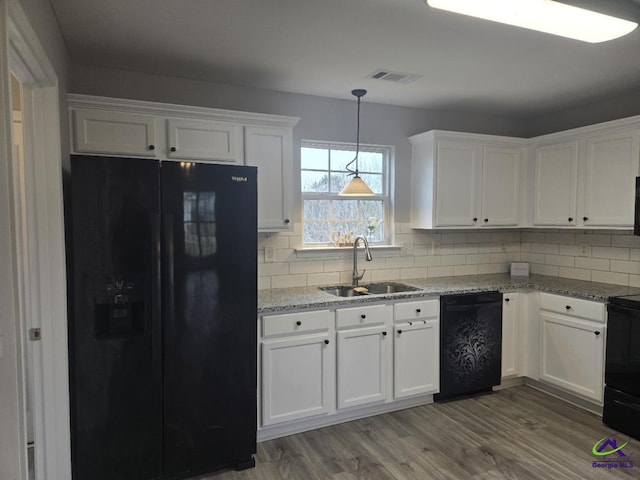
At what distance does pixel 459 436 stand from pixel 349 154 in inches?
92.1

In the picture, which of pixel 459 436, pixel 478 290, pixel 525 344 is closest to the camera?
pixel 459 436

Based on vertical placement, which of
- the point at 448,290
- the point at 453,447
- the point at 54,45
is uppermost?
the point at 54,45

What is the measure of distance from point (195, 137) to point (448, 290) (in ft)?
7.11

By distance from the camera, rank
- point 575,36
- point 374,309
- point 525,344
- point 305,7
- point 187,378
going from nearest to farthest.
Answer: point 305,7, point 575,36, point 187,378, point 374,309, point 525,344

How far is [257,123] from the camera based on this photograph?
9.43 ft

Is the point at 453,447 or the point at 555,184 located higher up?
the point at 555,184

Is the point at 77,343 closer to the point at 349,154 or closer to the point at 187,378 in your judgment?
the point at 187,378

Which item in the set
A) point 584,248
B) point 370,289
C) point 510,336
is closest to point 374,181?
point 370,289

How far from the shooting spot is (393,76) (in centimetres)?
291

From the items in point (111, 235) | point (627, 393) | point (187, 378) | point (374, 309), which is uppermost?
point (111, 235)

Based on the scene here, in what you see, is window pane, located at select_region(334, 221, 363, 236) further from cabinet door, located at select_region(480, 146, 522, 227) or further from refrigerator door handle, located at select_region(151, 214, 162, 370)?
refrigerator door handle, located at select_region(151, 214, 162, 370)

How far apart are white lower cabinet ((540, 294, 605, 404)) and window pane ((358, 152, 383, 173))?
1.77 m

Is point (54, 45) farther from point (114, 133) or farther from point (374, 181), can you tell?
point (374, 181)

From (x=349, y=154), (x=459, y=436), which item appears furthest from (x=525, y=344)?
(x=349, y=154)
